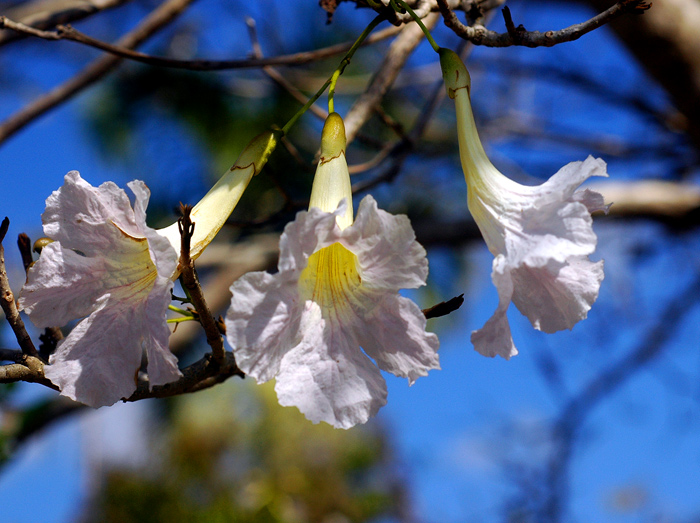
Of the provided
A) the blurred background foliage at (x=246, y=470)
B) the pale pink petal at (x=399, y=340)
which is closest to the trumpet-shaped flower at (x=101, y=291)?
the pale pink petal at (x=399, y=340)

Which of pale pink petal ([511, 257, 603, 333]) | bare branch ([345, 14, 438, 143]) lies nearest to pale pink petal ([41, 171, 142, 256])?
pale pink petal ([511, 257, 603, 333])

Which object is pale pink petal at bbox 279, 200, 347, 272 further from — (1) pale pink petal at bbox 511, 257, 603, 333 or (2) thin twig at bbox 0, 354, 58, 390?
(2) thin twig at bbox 0, 354, 58, 390

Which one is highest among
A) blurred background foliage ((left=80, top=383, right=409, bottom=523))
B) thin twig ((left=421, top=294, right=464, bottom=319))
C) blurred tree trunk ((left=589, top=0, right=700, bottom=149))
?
blurred tree trunk ((left=589, top=0, right=700, bottom=149))

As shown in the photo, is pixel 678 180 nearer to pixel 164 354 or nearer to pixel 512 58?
pixel 512 58

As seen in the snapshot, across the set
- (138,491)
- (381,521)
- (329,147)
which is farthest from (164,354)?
(381,521)

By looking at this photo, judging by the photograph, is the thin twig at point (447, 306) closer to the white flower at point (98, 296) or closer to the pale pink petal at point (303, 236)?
the pale pink petal at point (303, 236)

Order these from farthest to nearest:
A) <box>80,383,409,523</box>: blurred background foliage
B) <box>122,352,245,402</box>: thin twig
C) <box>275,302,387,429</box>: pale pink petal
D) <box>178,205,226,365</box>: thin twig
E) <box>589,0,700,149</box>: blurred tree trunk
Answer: <box>80,383,409,523</box>: blurred background foliage
<box>589,0,700,149</box>: blurred tree trunk
<box>122,352,245,402</box>: thin twig
<box>275,302,387,429</box>: pale pink petal
<box>178,205,226,365</box>: thin twig
